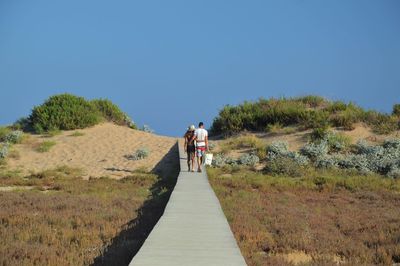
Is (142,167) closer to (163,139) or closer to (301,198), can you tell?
(163,139)

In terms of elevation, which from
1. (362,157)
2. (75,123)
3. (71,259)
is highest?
(75,123)

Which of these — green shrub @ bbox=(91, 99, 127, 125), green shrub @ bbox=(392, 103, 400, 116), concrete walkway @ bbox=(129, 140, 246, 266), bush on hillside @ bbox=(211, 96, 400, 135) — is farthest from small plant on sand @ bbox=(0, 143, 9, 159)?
green shrub @ bbox=(392, 103, 400, 116)

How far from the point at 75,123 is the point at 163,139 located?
6.28 m

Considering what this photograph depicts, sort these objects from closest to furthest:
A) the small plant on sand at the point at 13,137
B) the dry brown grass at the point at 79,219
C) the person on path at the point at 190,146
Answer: the dry brown grass at the point at 79,219 → the person on path at the point at 190,146 → the small plant on sand at the point at 13,137

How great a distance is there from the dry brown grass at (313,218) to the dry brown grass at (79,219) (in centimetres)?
230

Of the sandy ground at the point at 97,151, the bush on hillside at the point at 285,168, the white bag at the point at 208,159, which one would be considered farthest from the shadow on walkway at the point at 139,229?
the sandy ground at the point at 97,151

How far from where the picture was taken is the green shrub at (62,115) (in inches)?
1433

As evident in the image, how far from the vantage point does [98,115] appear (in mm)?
38438

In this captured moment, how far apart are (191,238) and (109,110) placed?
3194cm

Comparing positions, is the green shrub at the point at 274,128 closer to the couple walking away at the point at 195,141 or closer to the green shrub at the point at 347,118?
the green shrub at the point at 347,118

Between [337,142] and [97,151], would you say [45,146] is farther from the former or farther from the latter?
[337,142]

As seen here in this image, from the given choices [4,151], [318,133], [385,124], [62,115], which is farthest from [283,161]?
[62,115]

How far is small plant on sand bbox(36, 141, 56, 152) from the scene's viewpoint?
32031mm

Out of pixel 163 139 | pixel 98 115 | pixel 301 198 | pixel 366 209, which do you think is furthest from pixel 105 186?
pixel 98 115
